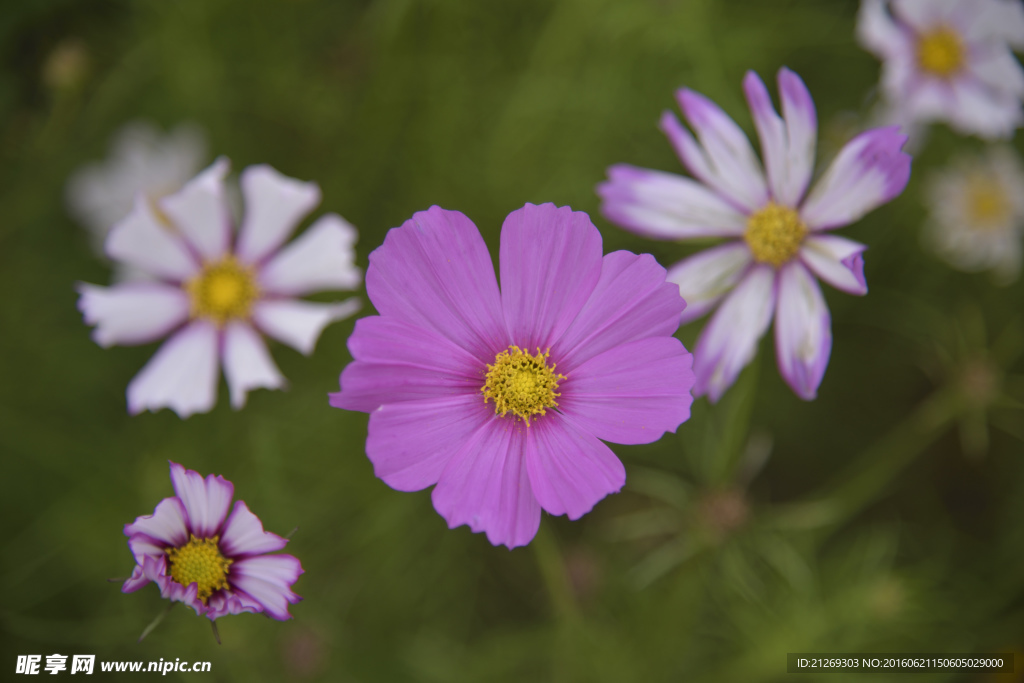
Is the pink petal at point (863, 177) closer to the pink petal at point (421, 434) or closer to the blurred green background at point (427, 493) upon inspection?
the pink petal at point (421, 434)

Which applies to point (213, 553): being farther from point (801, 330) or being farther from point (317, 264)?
point (801, 330)

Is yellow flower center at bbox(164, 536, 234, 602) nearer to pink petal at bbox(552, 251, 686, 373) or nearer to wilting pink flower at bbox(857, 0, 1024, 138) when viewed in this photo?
pink petal at bbox(552, 251, 686, 373)

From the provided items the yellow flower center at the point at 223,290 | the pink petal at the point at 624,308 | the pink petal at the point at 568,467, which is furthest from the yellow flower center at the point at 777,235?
the yellow flower center at the point at 223,290

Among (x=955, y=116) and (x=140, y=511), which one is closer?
(x=955, y=116)

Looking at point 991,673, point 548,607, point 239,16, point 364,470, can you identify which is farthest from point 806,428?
point 239,16

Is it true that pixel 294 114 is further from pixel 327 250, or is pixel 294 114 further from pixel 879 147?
→ pixel 879 147
